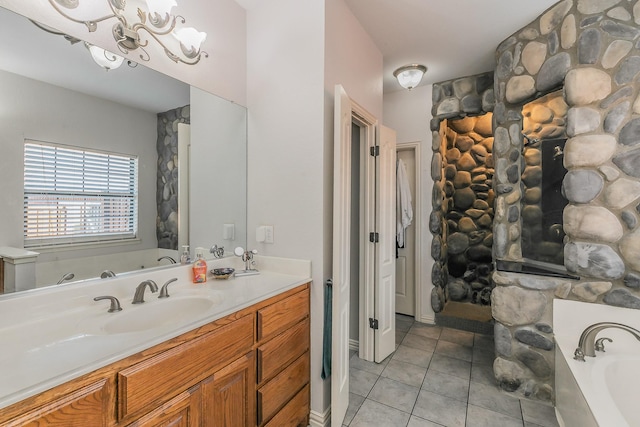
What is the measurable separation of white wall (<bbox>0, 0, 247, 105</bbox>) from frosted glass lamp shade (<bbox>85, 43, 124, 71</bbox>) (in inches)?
1.0

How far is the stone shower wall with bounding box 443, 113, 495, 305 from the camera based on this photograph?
3580mm

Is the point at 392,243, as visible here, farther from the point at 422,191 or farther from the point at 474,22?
the point at 474,22

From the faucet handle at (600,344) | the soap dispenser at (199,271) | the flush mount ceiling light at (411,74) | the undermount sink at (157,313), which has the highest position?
the flush mount ceiling light at (411,74)

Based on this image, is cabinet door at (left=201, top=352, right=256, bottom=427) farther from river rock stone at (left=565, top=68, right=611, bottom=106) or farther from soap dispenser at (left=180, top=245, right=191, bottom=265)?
river rock stone at (left=565, top=68, right=611, bottom=106)

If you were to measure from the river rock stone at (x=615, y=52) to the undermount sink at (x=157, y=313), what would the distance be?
102 inches

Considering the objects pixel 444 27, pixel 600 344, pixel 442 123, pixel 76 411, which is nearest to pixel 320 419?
pixel 76 411

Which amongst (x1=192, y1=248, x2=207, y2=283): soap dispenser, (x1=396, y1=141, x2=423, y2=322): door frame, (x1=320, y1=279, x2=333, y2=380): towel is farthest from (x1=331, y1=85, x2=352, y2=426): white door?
(x1=396, y1=141, x2=423, y2=322): door frame

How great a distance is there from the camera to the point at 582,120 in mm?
1807

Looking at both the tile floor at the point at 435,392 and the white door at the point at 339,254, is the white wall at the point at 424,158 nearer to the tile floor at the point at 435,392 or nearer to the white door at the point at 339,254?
the tile floor at the point at 435,392

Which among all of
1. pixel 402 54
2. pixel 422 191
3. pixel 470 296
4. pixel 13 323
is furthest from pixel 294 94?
pixel 470 296

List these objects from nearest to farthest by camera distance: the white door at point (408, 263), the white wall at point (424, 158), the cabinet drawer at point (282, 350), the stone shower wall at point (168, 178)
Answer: the cabinet drawer at point (282, 350) < the stone shower wall at point (168, 178) < the white wall at point (424, 158) < the white door at point (408, 263)

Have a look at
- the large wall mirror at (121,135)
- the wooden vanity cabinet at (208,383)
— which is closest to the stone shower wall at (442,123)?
the wooden vanity cabinet at (208,383)

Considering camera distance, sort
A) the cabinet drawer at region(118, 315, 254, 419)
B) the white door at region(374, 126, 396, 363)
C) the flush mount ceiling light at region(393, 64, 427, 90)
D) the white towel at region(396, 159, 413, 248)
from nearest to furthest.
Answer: the cabinet drawer at region(118, 315, 254, 419), the white door at region(374, 126, 396, 363), the flush mount ceiling light at region(393, 64, 427, 90), the white towel at region(396, 159, 413, 248)

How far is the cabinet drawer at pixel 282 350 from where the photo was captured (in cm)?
144
